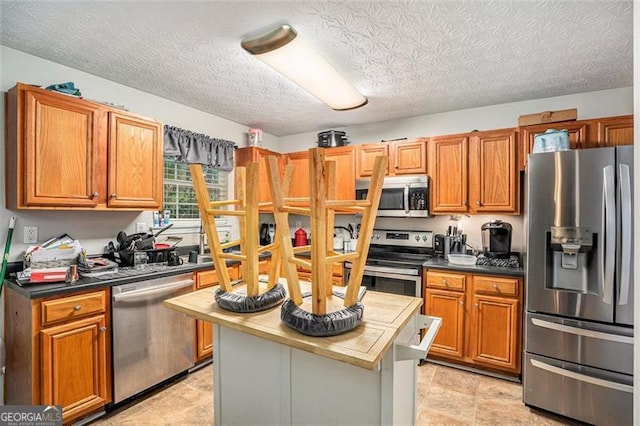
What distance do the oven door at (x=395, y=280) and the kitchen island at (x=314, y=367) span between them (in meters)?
1.37

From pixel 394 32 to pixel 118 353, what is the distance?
113 inches

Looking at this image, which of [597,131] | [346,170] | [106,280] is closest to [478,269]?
[597,131]

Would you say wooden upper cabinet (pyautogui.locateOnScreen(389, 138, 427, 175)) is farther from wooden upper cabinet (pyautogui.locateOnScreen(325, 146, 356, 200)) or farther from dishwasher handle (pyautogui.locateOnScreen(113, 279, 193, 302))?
dishwasher handle (pyautogui.locateOnScreen(113, 279, 193, 302))

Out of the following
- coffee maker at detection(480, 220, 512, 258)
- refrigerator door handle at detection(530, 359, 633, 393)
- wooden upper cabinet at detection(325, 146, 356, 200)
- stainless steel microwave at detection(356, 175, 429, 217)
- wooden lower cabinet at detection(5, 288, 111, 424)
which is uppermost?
wooden upper cabinet at detection(325, 146, 356, 200)

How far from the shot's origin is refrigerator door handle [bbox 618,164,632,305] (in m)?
1.93

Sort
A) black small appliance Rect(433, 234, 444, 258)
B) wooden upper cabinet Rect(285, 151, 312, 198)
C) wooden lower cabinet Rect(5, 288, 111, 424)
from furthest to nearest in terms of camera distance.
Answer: wooden upper cabinet Rect(285, 151, 312, 198) < black small appliance Rect(433, 234, 444, 258) < wooden lower cabinet Rect(5, 288, 111, 424)

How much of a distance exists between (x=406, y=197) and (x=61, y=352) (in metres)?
3.03

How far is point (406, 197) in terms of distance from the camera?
317cm

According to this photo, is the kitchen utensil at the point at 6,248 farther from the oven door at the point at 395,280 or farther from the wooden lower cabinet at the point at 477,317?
the wooden lower cabinet at the point at 477,317

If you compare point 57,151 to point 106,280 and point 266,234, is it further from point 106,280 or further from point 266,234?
point 266,234

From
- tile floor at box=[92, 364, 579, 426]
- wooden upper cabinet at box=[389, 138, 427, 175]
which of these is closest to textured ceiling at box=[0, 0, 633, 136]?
wooden upper cabinet at box=[389, 138, 427, 175]

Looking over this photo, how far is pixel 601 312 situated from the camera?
2043 millimetres

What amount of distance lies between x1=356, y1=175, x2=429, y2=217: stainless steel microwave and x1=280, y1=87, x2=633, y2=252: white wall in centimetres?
39
